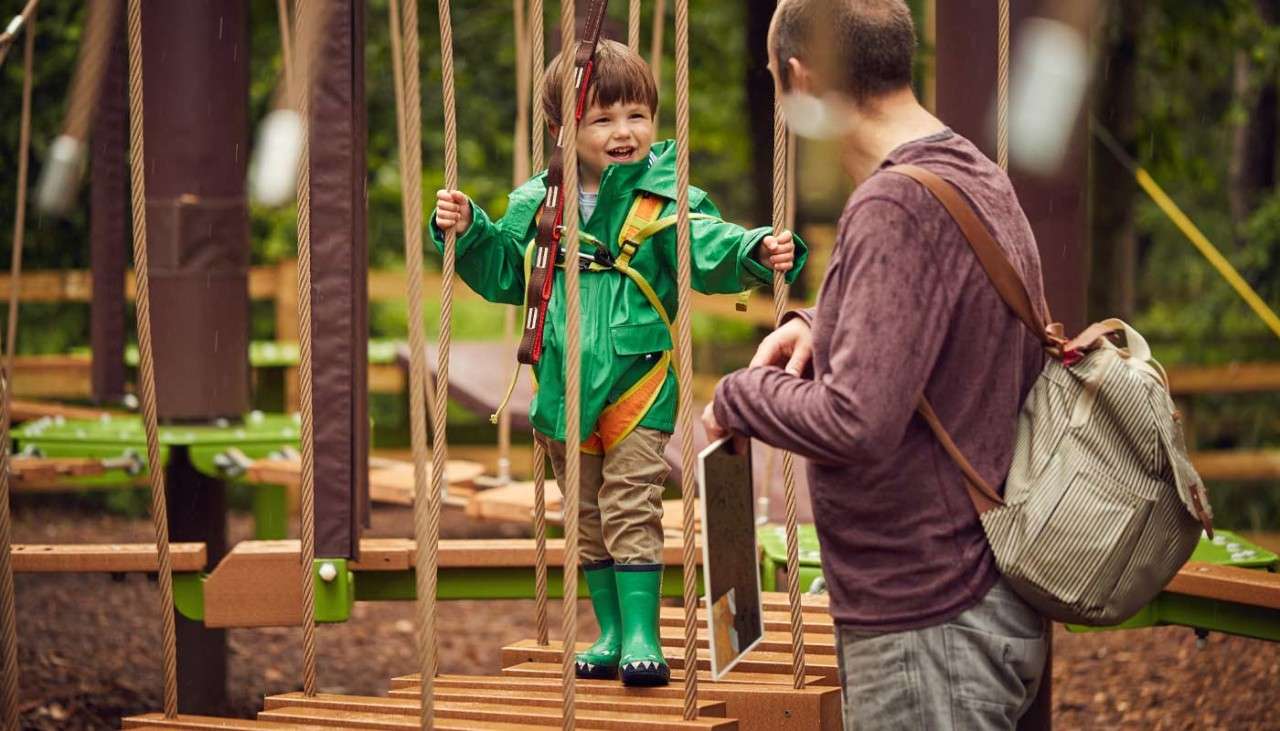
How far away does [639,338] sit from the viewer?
10.4 ft

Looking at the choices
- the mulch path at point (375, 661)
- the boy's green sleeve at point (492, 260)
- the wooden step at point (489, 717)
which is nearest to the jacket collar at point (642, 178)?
the boy's green sleeve at point (492, 260)

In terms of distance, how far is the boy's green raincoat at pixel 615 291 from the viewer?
10.3 ft

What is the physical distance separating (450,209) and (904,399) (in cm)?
123

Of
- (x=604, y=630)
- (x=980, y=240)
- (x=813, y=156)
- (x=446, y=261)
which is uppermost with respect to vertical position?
(x=980, y=240)

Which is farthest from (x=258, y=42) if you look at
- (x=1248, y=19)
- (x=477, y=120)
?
(x=1248, y=19)

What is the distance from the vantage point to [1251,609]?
3.93 m

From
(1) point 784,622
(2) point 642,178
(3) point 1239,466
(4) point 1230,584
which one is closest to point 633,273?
(2) point 642,178

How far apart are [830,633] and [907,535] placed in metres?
1.39

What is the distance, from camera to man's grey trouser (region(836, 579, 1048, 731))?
82.2 inches

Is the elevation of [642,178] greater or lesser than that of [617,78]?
lesser

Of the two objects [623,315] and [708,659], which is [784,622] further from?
[623,315]

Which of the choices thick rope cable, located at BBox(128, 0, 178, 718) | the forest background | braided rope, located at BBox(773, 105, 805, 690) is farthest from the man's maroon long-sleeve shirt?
the forest background

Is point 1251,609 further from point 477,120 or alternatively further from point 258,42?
point 258,42

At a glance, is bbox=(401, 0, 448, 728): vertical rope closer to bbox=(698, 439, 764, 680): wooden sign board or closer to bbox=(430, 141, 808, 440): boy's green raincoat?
bbox=(698, 439, 764, 680): wooden sign board
